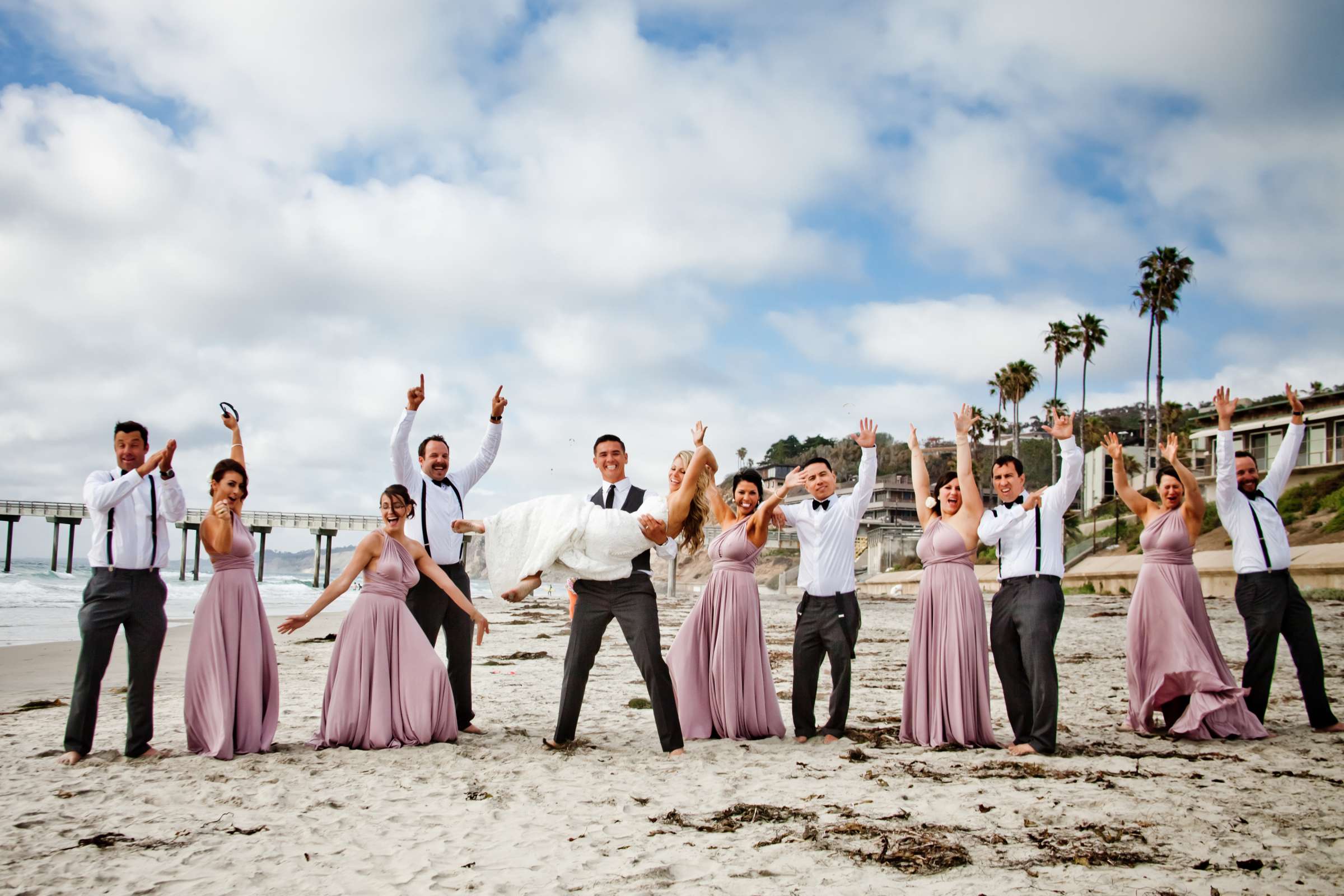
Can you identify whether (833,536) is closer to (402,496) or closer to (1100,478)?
(402,496)

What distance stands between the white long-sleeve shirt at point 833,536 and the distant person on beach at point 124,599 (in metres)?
4.61

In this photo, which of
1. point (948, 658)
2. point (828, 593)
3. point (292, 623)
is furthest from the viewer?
point (828, 593)

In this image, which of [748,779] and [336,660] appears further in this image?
[336,660]

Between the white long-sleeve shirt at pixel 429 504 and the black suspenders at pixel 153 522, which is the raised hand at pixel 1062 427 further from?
the black suspenders at pixel 153 522

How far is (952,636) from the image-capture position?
687 cm

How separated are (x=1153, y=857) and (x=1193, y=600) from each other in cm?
381

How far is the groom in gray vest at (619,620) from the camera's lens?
21.2ft

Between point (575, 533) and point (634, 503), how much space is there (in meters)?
Result: 0.52

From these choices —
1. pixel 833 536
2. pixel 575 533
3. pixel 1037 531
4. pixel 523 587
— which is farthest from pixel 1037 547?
pixel 523 587

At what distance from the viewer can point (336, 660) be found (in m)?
6.70

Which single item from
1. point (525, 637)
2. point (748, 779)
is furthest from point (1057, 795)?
point (525, 637)

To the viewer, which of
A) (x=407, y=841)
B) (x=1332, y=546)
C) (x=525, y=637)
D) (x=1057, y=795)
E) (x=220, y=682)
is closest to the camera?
(x=407, y=841)

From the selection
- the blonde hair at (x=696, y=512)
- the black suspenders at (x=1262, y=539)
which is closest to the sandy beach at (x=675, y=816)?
the black suspenders at (x=1262, y=539)

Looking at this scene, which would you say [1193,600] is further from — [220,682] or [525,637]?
[525,637]
